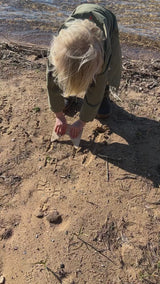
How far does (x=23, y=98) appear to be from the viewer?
3383mm

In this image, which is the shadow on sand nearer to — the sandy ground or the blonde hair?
the sandy ground

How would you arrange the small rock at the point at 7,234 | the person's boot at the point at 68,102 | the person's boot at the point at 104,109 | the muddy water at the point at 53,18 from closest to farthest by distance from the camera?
the small rock at the point at 7,234, the person's boot at the point at 104,109, the person's boot at the point at 68,102, the muddy water at the point at 53,18

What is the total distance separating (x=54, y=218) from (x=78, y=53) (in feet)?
4.52

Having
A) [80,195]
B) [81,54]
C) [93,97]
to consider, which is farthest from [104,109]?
[81,54]

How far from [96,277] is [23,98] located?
233 centimetres

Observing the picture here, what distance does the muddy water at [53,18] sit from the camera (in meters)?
5.68

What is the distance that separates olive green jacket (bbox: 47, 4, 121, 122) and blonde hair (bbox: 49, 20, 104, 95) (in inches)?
10.4

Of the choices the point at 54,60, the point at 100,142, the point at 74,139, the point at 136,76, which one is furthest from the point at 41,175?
the point at 136,76

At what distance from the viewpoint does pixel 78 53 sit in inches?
65.7

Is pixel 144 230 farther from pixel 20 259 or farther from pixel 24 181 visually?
pixel 24 181

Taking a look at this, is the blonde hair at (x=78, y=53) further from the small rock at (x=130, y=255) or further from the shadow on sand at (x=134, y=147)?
the small rock at (x=130, y=255)

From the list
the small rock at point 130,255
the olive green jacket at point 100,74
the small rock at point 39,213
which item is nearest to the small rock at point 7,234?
the small rock at point 39,213

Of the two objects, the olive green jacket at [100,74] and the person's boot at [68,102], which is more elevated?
the olive green jacket at [100,74]

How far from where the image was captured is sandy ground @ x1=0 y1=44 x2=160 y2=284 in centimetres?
199
